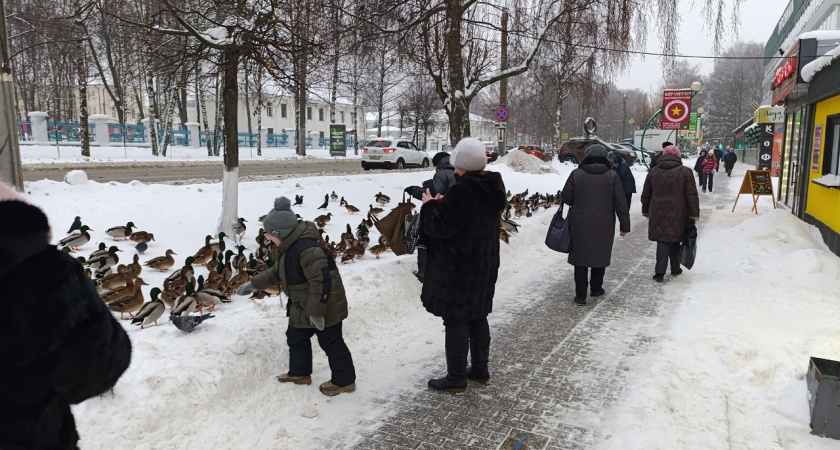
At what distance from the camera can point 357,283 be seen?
645 centimetres

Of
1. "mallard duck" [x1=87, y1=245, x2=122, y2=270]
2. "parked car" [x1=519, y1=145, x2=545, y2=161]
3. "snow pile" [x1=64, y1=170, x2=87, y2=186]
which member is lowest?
"mallard duck" [x1=87, y1=245, x2=122, y2=270]

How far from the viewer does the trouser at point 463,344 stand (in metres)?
4.18

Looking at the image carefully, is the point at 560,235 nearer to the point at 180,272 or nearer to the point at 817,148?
the point at 180,272

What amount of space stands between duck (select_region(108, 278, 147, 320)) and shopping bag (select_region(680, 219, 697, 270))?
6.75 metres

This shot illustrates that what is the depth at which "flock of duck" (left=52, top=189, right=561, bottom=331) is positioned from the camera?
16.4ft

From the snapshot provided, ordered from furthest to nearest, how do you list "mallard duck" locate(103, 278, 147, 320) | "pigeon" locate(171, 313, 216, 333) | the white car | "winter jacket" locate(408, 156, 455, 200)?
Result: the white car
"winter jacket" locate(408, 156, 455, 200)
"mallard duck" locate(103, 278, 147, 320)
"pigeon" locate(171, 313, 216, 333)

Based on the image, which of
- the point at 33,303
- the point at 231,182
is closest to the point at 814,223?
the point at 231,182

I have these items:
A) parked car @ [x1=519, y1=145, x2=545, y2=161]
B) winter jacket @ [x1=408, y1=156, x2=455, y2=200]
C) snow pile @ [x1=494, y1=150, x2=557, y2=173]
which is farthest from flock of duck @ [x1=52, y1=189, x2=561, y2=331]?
parked car @ [x1=519, y1=145, x2=545, y2=161]

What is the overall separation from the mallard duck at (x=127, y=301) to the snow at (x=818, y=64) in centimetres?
1101

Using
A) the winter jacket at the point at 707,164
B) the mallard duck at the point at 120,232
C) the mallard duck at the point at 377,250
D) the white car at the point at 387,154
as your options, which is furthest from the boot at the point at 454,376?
the white car at the point at 387,154

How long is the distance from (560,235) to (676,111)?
45.9 feet

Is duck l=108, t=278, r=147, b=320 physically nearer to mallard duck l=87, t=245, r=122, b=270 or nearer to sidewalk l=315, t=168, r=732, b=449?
mallard duck l=87, t=245, r=122, b=270

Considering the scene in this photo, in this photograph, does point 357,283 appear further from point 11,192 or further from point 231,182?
point 11,192

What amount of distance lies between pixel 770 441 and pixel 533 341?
86.7 inches
